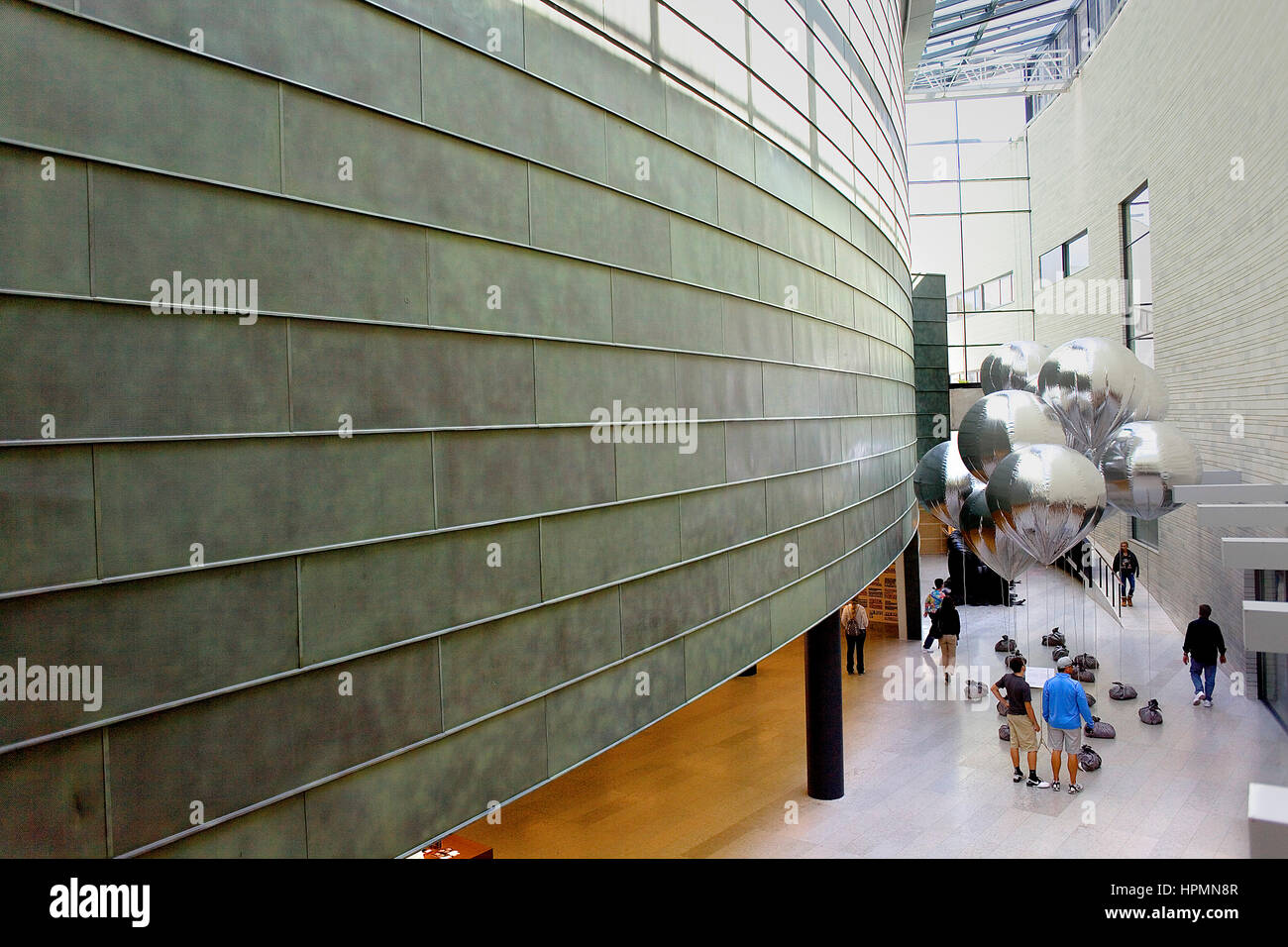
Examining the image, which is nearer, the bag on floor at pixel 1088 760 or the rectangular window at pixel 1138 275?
the bag on floor at pixel 1088 760

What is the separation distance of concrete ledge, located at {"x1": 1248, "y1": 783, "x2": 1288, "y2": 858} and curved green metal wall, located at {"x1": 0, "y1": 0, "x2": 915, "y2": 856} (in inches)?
122

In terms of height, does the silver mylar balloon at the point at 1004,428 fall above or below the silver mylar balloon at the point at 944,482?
above

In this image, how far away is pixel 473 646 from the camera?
434 centimetres

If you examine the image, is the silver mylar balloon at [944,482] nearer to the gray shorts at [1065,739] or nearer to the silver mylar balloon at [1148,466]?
the silver mylar balloon at [1148,466]

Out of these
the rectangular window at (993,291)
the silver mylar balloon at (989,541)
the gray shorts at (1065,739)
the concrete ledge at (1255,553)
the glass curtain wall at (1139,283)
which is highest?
the rectangular window at (993,291)

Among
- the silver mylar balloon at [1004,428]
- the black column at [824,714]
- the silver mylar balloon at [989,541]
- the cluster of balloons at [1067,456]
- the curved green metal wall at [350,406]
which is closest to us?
the curved green metal wall at [350,406]

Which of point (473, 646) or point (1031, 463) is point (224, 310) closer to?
point (473, 646)

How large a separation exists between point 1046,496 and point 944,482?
3.83 m

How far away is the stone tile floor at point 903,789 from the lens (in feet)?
33.0

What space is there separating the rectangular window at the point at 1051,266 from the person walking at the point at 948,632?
54.4 ft

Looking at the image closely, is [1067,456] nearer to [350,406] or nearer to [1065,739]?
Answer: [1065,739]

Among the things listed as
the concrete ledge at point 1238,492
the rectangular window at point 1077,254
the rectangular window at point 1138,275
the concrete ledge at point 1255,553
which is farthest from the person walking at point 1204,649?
the rectangular window at point 1077,254

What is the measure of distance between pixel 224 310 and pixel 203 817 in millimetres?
1778
